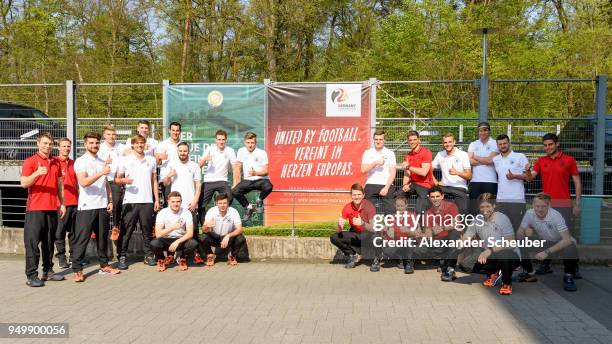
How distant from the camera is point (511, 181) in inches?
352

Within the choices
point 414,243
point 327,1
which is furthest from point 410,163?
point 327,1

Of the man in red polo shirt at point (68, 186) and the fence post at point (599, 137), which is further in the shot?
the fence post at point (599, 137)

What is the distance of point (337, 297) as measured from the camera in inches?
295

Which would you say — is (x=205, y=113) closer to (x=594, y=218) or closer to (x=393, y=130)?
(x=393, y=130)

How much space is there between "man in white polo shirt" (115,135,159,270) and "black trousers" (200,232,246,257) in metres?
0.86

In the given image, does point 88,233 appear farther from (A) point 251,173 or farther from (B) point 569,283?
(B) point 569,283

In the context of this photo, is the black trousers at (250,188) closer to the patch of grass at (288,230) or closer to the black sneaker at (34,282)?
the patch of grass at (288,230)

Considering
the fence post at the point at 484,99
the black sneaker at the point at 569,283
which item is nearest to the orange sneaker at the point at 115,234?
the fence post at the point at 484,99

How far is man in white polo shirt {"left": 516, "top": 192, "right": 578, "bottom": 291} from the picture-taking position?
26.2 feet

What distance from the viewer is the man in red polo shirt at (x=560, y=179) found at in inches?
344

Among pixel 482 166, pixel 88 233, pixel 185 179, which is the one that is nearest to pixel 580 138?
pixel 482 166

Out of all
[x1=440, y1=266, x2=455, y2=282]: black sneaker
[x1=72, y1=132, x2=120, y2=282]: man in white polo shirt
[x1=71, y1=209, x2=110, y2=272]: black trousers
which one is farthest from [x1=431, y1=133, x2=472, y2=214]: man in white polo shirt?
[x1=71, y1=209, x2=110, y2=272]: black trousers

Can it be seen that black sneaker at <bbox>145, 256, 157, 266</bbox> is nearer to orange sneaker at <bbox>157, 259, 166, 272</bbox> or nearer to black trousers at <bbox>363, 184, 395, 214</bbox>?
orange sneaker at <bbox>157, 259, 166, 272</bbox>

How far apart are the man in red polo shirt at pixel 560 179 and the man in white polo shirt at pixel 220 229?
459 cm
